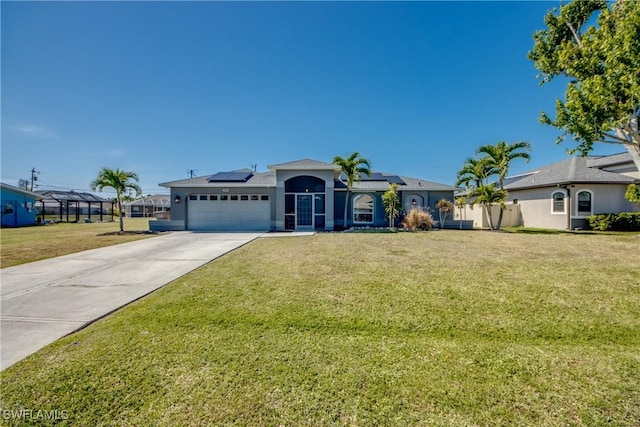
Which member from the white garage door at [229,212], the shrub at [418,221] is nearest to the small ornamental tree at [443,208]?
the shrub at [418,221]

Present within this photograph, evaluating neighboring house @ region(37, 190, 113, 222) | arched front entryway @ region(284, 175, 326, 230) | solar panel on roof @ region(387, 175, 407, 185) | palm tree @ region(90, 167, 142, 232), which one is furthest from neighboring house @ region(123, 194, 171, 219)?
solar panel on roof @ region(387, 175, 407, 185)

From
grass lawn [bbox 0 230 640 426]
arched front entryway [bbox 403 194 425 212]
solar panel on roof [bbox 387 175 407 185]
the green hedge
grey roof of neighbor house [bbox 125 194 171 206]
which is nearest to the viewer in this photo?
grass lawn [bbox 0 230 640 426]

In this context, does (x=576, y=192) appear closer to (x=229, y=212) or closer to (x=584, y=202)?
(x=584, y=202)

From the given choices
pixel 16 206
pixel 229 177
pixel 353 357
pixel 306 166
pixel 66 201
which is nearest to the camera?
pixel 353 357

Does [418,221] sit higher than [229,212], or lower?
lower

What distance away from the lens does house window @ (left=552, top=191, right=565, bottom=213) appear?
1726 centimetres

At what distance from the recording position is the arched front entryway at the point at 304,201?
55.4ft

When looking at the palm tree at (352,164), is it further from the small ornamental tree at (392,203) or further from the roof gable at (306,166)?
the small ornamental tree at (392,203)

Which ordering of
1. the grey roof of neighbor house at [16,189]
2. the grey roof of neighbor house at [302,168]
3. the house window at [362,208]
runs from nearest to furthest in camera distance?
the grey roof of neighbor house at [302,168], the house window at [362,208], the grey roof of neighbor house at [16,189]

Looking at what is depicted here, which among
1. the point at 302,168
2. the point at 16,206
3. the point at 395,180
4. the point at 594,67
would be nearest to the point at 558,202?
the point at 594,67

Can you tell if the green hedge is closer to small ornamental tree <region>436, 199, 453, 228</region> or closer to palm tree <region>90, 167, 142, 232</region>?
small ornamental tree <region>436, 199, 453, 228</region>

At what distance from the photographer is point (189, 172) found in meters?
47.4

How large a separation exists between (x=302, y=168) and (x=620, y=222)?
19528mm

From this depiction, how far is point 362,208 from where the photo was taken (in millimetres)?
19344
